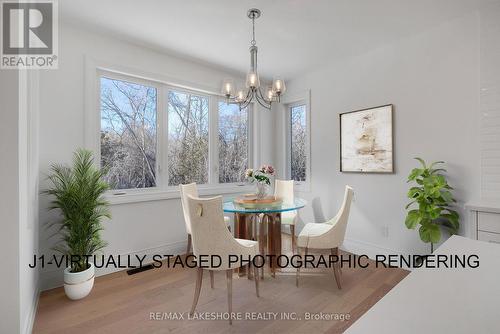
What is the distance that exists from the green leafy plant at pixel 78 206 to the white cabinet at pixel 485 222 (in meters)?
3.32

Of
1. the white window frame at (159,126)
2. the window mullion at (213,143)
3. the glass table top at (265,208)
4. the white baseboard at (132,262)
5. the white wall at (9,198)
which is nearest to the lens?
the white wall at (9,198)

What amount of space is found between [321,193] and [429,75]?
1991 millimetres

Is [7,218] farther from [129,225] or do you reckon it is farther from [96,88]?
[96,88]

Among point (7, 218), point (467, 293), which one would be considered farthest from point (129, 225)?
point (467, 293)

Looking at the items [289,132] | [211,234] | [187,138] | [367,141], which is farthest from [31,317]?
[289,132]

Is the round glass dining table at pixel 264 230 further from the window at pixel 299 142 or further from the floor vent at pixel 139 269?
the window at pixel 299 142

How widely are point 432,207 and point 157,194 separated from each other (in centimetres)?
307

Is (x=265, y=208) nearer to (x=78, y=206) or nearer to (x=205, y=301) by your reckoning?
(x=205, y=301)

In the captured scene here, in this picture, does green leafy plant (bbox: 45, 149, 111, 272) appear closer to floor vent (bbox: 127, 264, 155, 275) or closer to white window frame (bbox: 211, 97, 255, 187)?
floor vent (bbox: 127, 264, 155, 275)

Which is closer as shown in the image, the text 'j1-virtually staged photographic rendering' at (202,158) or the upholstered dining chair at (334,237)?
the text 'j1-virtually staged photographic rendering' at (202,158)

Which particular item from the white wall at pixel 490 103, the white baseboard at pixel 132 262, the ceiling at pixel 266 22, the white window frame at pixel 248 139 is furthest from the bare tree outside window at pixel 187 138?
the white wall at pixel 490 103

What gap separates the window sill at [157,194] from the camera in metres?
2.89

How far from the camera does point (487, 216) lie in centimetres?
202

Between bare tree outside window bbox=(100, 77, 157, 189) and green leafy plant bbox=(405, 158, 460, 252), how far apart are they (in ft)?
10.1
